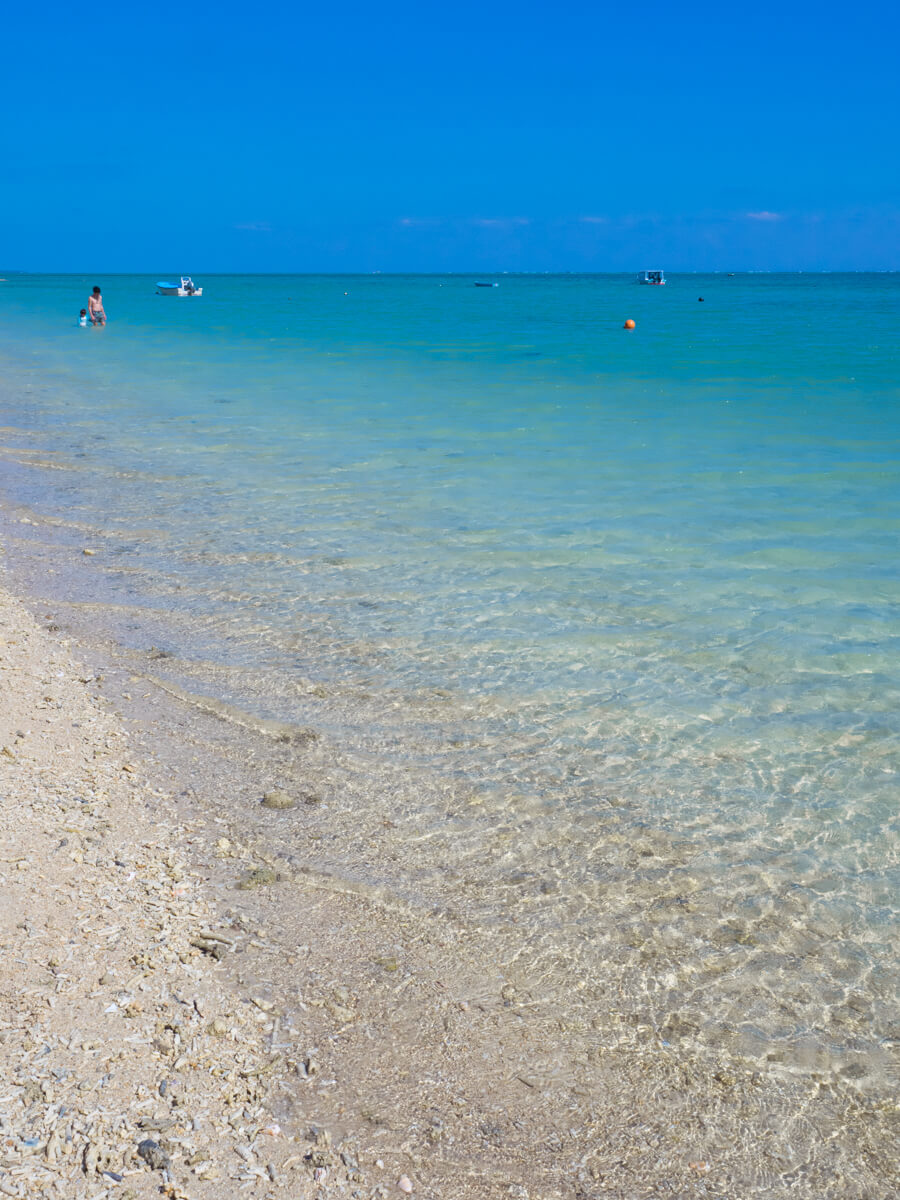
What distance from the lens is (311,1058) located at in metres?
2.94

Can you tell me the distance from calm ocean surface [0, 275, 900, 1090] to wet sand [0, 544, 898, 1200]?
10.8 inches

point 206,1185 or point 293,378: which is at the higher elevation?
point 293,378

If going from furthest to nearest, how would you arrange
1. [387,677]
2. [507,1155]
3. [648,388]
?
[648,388] → [387,677] → [507,1155]

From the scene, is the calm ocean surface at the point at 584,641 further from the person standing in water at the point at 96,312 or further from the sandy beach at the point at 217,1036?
the person standing in water at the point at 96,312

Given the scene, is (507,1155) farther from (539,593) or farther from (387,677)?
(539,593)

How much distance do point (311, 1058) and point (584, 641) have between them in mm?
4066

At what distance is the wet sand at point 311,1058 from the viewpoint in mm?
2555

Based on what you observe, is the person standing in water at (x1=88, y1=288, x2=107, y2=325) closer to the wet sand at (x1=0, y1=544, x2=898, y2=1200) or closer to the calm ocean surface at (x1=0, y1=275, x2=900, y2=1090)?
the calm ocean surface at (x1=0, y1=275, x2=900, y2=1090)

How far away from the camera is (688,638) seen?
6.67 m

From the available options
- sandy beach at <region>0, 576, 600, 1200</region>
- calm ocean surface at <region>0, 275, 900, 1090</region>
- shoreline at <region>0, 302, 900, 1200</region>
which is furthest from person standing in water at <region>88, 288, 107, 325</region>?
sandy beach at <region>0, 576, 600, 1200</region>

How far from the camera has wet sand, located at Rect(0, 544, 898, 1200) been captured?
2.55m

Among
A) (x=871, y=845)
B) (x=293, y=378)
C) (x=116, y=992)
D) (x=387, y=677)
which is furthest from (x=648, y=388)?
(x=116, y=992)

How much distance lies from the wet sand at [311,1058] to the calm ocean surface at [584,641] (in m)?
0.28

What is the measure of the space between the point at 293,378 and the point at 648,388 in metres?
8.03
